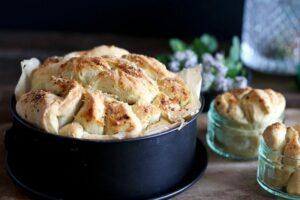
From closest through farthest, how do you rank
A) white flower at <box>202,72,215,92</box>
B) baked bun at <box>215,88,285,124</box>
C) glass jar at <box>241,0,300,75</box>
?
baked bun at <box>215,88,285,124</box> → white flower at <box>202,72,215,92</box> → glass jar at <box>241,0,300,75</box>

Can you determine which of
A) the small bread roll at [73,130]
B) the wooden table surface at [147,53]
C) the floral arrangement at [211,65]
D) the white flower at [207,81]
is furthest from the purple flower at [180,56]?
the small bread roll at [73,130]

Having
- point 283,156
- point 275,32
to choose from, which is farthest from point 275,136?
point 275,32

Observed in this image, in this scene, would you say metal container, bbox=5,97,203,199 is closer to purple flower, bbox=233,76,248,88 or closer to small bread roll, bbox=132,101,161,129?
small bread roll, bbox=132,101,161,129

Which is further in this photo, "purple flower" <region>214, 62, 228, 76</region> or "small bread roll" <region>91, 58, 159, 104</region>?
"purple flower" <region>214, 62, 228, 76</region>

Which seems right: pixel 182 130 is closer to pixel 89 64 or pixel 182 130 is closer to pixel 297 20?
pixel 89 64

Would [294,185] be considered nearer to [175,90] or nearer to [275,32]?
[175,90]

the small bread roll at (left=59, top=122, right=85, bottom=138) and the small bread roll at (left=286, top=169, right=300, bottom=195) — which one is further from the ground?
the small bread roll at (left=59, top=122, right=85, bottom=138)

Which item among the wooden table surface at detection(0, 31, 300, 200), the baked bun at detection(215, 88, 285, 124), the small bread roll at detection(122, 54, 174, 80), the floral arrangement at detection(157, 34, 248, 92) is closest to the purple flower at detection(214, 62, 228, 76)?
the floral arrangement at detection(157, 34, 248, 92)
